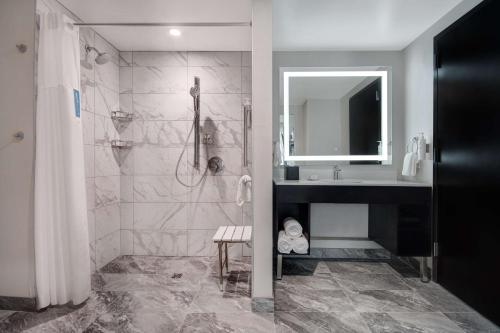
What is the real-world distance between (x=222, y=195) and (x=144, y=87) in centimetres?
148

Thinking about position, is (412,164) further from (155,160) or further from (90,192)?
(90,192)

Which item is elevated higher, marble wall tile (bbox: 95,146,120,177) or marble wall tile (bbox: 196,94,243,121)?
marble wall tile (bbox: 196,94,243,121)

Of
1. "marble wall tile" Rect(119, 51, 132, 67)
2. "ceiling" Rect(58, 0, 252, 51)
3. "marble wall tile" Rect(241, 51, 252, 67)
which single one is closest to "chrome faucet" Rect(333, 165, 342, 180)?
"marble wall tile" Rect(241, 51, 252, 67)

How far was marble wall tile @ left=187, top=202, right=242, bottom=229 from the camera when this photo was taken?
2.93 meters

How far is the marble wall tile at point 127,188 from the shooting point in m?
2.94

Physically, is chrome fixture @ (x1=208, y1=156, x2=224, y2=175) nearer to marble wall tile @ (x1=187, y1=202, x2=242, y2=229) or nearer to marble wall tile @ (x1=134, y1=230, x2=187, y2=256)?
marble wall tile @ (x1=187, y1=202, x2=242, y2=229)

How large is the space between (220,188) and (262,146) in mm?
1218

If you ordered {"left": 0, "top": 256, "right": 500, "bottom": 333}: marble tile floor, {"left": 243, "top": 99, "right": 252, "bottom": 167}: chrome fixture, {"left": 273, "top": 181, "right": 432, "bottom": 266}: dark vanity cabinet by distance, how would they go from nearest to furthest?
{"left": 0, "top": 256, "right": 500, "bottom": 333}: marble tile floor, {"left": 273, "top": 181, "right": 432, "bottom": 266}: dark vanity cabinet, {"left": 243, "top": 99, "right": 252, "bottom": 167}: chrome fixture

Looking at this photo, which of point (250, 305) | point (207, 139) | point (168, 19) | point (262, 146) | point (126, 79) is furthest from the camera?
point (126, 79)

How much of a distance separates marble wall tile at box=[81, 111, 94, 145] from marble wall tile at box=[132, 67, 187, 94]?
64 cm

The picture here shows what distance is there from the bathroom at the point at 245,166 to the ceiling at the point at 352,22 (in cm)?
2

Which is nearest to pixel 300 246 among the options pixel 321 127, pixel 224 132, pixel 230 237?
pixel 230 237

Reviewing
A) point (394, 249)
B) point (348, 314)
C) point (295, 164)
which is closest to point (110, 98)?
point (295, 164)

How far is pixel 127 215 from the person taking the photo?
2.95 meters
